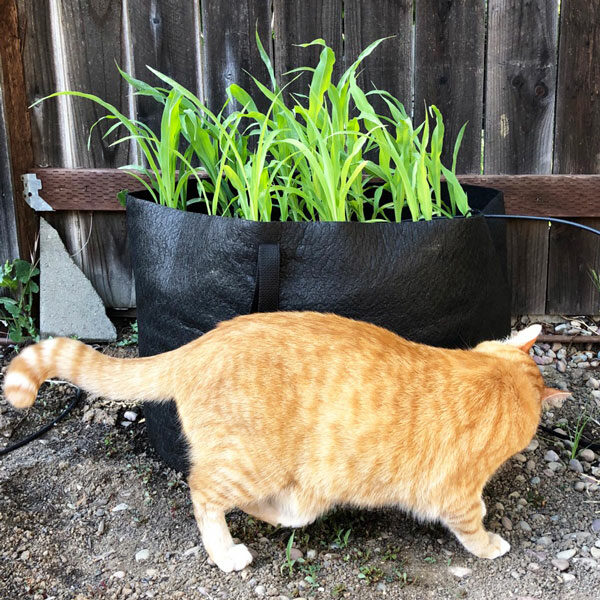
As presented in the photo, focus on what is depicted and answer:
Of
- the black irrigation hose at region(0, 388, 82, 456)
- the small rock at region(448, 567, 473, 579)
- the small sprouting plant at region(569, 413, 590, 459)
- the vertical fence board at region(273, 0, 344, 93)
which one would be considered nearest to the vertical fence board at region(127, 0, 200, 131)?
the vertical fence board at region(273, 0, 344, 93)

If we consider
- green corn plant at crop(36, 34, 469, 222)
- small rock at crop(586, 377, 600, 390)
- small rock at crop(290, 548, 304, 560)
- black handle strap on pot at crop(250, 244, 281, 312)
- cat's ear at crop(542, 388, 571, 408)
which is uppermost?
green corn plant at crop(36, 34, 469, 222)

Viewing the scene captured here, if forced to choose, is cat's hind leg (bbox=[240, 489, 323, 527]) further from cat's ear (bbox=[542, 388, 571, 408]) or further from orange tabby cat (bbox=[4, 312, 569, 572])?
cat's ear (bbox=[542, 388, 571, 408])

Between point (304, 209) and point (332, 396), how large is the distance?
2.80 ft

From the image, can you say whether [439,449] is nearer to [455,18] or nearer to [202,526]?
[202,526]

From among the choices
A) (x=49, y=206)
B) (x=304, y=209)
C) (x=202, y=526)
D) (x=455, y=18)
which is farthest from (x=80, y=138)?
(x=202, y=526)

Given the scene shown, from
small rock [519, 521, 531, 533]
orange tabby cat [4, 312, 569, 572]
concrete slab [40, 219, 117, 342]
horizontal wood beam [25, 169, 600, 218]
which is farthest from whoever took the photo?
concrete slab [40, 219, 117, 342]

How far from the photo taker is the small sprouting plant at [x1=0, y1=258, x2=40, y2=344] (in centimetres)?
294

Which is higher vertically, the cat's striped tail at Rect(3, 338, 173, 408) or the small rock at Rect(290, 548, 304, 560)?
the cat's striped tail at Rect(3, 338, 173, 408)

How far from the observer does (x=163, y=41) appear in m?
2.87

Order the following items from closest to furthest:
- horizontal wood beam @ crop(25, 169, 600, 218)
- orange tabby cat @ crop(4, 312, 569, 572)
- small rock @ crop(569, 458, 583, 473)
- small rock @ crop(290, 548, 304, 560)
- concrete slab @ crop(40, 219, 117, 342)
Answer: orange tabby cat @ crop(4, 312, 569, 572), small rock @ crop(290, 548, 304, 560), small rock @ crop(569, 458, 583, 473), horizontal wood beam @ crop(25, 169, 600, 218), concrete slab @ crop(40, 219, 117, 342)

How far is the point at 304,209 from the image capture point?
236 cm

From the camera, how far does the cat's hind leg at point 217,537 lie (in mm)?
1810

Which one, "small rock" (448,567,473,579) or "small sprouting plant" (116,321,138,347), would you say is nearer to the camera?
"small rock" (448,567,473,579)

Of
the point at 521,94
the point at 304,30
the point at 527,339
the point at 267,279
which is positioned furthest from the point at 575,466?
the point at 304,30
